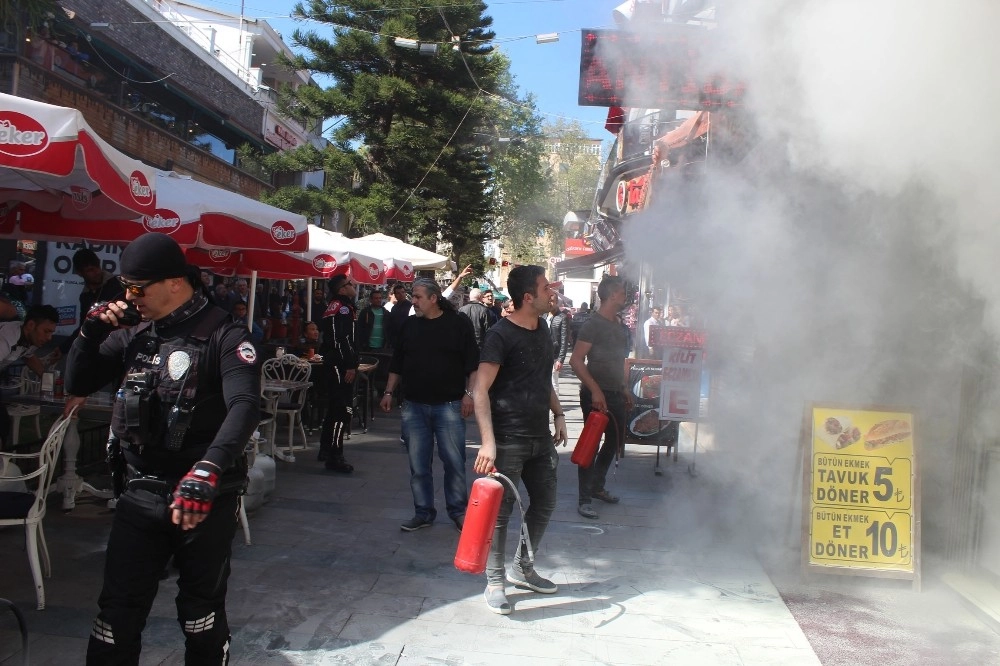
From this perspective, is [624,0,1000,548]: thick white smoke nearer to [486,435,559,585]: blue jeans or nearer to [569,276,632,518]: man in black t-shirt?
[569,276,632,518]: man in black t-shirt

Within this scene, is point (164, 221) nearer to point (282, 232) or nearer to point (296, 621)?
point (282, 232)

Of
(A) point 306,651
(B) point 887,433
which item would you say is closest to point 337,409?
(A) point 306,651

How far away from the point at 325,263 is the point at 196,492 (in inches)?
290

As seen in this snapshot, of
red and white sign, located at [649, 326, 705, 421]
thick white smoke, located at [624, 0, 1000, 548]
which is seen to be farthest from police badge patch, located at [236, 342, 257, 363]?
red and white sign, located at [649, 326, 705, 421]

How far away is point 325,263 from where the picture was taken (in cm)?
932

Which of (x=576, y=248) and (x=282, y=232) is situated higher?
(x=576, y=248)

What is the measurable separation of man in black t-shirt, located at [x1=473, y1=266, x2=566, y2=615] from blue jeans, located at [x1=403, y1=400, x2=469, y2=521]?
1046 millimetres

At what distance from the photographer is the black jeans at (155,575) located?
7.77 ft

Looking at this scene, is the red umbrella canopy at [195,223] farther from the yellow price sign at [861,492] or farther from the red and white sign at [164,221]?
the yellow price sign at [861,492]

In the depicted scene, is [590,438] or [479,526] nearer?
[479,526]

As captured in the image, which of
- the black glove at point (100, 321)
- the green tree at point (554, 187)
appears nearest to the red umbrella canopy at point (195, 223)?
the black glove at point (100, 321)

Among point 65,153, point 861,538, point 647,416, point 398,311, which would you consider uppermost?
point 65,153

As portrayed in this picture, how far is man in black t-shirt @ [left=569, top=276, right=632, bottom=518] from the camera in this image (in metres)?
5.81

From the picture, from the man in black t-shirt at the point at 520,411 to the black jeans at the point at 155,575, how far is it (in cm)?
162
